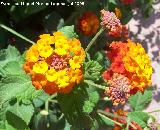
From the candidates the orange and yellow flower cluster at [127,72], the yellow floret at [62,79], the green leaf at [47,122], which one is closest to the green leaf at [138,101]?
the green leaf at [47,122]

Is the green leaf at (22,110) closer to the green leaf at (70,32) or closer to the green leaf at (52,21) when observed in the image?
the green leaf at (70,32)

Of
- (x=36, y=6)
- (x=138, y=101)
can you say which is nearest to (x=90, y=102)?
(x=138, y=101)

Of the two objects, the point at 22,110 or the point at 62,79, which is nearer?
the point at 62,79

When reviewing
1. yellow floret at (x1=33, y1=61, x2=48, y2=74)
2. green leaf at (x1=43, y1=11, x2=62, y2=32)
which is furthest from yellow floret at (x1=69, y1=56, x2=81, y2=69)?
green leaf at (x1=43, y1=11, x2=62, y2=32)

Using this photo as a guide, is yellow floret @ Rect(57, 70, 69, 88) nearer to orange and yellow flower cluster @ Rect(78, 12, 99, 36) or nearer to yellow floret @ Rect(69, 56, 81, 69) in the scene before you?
yellow floret @ Rect(69, 56, 81, 69)

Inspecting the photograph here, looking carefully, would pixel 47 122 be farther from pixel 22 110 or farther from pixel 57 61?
pixel 57 61

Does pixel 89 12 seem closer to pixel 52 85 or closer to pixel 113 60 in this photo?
pixel 113 60
